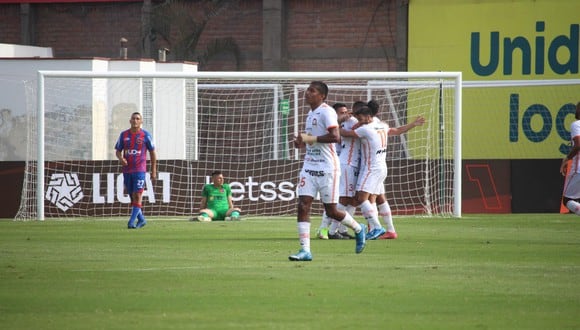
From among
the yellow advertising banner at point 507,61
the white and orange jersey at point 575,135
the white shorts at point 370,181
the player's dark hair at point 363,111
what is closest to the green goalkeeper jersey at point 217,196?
the white shorts at point 370,181

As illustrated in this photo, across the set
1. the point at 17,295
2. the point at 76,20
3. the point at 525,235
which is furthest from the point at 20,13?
the point at 17,295

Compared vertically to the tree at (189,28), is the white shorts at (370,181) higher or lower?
lower

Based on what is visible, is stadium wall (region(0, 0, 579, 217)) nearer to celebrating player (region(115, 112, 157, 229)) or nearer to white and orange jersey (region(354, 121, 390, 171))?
celebrating player (region(115, 112, 157, 229))

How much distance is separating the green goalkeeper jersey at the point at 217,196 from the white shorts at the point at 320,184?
403 inches

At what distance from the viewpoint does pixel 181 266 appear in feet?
47.7

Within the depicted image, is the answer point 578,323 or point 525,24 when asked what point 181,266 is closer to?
point 578,323

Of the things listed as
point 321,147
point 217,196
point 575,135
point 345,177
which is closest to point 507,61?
point 217,196

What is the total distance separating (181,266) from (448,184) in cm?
1450

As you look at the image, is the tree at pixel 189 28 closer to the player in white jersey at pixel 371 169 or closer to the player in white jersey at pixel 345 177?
the player in white jersey at pixel 345 177

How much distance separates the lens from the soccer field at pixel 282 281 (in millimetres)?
10211

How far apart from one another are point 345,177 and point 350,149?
0.50 m

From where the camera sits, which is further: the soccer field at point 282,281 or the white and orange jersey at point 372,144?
the white and orange jersey at point 372,144

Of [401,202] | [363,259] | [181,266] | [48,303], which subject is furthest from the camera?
[401,202]

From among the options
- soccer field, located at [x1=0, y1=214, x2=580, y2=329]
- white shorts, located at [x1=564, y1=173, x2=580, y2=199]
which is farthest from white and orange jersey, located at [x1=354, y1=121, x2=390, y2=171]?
white shorts, located at [x1=564, y1=173, x2=580, y2=199]
